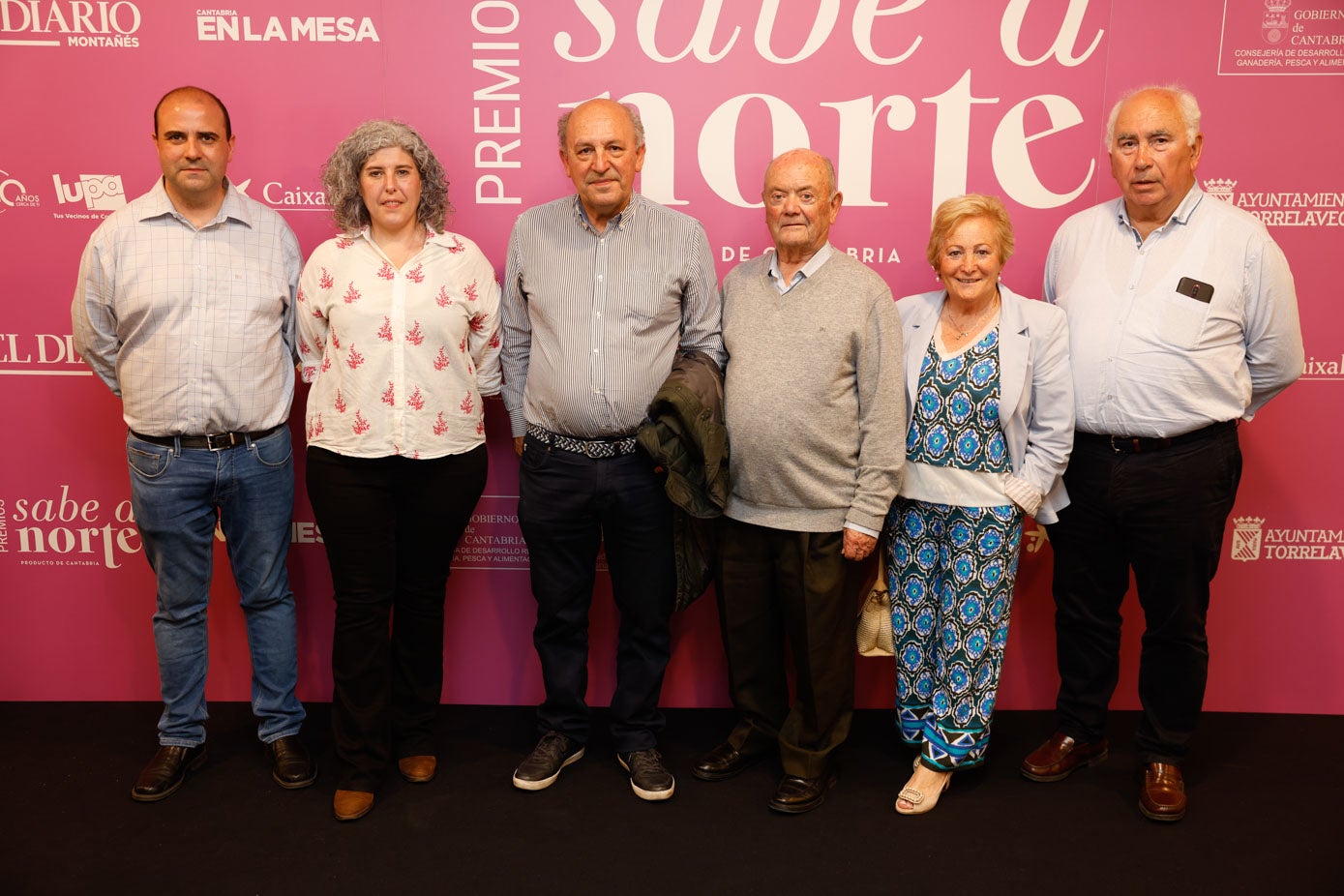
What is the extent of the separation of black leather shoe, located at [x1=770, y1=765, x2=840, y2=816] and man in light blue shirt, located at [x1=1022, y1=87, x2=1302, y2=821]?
94cm

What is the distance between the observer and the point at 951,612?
2.73 metres

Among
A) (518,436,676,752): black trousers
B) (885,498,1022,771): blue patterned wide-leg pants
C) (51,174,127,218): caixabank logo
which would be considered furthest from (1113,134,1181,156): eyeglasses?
(51,174,127,218): caixabank logo

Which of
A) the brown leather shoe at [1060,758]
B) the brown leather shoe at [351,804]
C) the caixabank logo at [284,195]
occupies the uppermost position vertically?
the caixabank logo at [284,195]

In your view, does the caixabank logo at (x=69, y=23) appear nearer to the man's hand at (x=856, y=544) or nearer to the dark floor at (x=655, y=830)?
the dark floor at (x=655, y=830)

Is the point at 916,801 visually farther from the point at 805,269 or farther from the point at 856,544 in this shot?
the point at 805,269

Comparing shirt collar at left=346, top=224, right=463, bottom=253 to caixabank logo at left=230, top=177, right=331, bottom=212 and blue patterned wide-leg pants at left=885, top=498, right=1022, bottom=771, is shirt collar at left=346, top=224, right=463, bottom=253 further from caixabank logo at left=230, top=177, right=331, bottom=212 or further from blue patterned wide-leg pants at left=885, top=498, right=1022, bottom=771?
blue patterned wide-leg pants at left=885, top=498, right=1022, bottom=771

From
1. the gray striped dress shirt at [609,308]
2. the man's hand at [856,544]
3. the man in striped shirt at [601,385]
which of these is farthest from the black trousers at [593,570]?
the man's hand at [856,544]

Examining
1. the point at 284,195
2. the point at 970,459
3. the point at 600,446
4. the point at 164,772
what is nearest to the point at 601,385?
the point at 600,446

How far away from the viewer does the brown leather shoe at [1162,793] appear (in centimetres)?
273

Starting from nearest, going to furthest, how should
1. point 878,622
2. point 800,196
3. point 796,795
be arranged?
point 800,196
point 796,795
point 878,622

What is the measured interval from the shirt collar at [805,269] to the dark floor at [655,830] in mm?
1503

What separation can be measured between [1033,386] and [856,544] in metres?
0.66

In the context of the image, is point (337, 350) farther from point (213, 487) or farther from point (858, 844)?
point (858, 844)

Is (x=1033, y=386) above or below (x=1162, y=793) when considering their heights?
above
